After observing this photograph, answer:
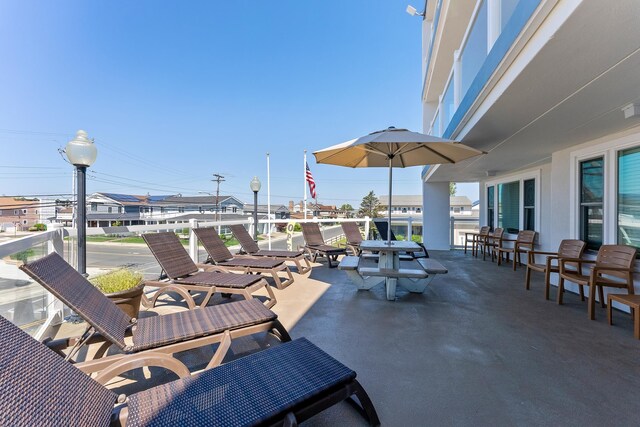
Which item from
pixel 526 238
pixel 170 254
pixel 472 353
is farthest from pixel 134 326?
pixel 526 238

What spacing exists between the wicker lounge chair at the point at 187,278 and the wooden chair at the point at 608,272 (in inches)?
138

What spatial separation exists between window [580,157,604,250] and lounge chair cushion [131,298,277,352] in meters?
4.78

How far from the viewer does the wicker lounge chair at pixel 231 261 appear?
4.33m

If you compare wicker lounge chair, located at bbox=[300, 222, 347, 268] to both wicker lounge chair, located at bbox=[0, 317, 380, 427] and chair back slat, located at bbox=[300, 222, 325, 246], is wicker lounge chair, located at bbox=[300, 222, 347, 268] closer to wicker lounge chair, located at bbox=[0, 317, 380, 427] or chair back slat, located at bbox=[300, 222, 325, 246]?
chair back slat, located at bbox=[300, 222, 325, 246]

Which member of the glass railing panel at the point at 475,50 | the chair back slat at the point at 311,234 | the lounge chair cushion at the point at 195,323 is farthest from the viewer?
the chair back slat at the point at 311,234

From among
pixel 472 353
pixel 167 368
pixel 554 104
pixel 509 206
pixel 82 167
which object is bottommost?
pixel 472 353

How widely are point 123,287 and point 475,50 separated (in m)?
4.86

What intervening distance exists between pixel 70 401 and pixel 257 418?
0.70 m

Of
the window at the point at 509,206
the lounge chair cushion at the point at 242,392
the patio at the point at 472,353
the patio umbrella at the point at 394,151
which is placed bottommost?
the patio at the point at 472,353

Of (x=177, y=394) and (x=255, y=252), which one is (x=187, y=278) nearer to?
(x=255, y=252)

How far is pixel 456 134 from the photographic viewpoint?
4.77m

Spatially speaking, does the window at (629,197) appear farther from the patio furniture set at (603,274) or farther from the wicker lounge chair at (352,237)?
the wicker lounge chair at (352,237)

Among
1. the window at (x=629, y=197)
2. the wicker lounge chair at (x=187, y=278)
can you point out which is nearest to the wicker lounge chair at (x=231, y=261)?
the wicker lounge chair at (x=187, y=278)

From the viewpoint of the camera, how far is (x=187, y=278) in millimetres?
3531
